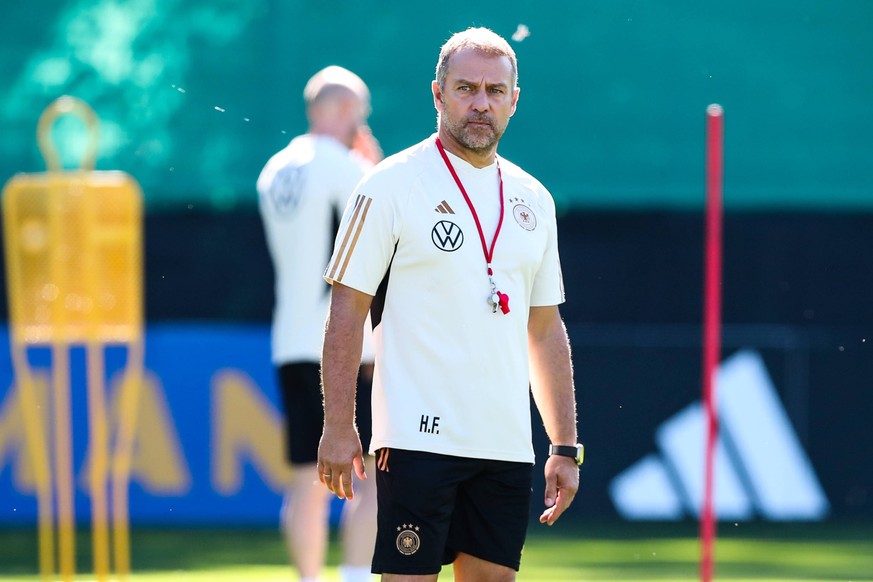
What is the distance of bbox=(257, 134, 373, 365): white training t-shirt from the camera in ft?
20.4

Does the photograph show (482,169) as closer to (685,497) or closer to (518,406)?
(518,406)

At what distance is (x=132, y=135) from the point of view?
9336mm

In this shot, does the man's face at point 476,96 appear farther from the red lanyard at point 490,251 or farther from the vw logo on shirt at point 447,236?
the vw logo on shirt at point 447,236

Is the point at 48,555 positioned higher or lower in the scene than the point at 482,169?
lower

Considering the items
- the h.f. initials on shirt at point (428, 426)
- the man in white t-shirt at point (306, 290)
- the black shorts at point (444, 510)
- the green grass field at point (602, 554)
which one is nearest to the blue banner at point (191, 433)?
the green grass field at point (602, 554)

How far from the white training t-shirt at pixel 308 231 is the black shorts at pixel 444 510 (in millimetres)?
2076

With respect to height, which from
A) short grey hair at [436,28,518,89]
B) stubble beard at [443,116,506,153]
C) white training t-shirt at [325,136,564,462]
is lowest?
white training t-shirt at [325,136,564,462]

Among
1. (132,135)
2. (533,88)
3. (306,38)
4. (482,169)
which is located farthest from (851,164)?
(482,169)

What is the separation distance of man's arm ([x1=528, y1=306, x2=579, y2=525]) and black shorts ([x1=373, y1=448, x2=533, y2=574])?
12 cm

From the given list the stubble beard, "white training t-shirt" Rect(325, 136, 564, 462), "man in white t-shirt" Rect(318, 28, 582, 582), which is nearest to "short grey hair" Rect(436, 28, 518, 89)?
"man in white t-shirt" Rect(318, 28, 582, 582)

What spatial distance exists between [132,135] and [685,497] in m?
3.59

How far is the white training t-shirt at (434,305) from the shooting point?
4.07 m

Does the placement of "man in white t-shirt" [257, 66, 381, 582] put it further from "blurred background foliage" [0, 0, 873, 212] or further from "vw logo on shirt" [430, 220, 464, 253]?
"blurred background foliage" [0, 0, 873, 212]

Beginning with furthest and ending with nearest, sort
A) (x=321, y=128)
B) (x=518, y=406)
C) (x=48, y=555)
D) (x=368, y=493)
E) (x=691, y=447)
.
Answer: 1. (x=691, y=447)
2. (x=48, y=555)
3. (x=321, y=128)
4. (x=368, y=493)
5. (x=518, y=406)
